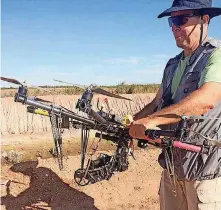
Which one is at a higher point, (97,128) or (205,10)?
(205,10)

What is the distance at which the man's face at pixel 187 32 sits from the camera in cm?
376

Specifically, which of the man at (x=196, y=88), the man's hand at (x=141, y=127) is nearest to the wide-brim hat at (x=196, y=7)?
the man at (x=196, y=88)

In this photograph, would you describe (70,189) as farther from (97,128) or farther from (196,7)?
(196,7)

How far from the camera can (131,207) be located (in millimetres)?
7949

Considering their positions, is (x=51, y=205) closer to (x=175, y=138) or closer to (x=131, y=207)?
(x=131, y=207)

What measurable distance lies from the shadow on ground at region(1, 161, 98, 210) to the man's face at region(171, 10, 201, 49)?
4.95m

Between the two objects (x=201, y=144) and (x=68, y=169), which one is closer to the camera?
(x=201, y=144)

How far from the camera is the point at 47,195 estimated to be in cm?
830

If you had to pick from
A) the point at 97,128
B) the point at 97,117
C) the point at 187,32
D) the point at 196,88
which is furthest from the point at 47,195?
the point at 187,32

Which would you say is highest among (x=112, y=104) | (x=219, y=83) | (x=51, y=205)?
(x=219, y=83)

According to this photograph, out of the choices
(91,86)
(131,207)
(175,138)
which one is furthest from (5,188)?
(175,138)

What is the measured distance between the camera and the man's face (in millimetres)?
3756

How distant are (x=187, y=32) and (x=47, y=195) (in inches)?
221

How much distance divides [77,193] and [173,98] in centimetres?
497
